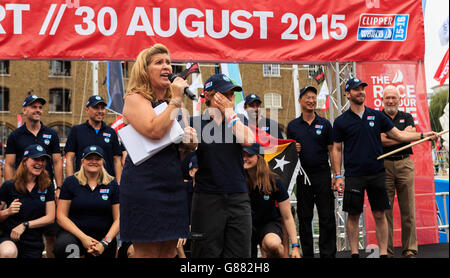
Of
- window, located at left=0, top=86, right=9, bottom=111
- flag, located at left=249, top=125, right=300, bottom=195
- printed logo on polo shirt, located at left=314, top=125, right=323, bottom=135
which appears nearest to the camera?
printed logo on polo shirt, located at left=314, top=125, right=323, bottom=135

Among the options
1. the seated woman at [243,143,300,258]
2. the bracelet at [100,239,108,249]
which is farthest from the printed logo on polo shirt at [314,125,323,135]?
the bracelet at [100,239,108,249]

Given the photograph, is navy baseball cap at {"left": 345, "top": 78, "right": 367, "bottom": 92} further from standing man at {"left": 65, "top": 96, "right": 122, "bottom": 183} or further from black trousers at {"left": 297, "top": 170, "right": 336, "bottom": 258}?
standing man at {"left": 65, "top": 96, "right": 122, "bottom": 183}

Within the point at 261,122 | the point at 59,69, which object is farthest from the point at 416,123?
the point at 59,69

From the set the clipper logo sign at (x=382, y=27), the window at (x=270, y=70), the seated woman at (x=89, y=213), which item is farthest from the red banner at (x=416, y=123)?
the window at (x=270, y=70)

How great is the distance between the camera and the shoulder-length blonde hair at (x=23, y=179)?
5031 mm

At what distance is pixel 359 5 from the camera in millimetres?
6438

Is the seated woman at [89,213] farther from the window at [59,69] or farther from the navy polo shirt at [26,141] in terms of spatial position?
the window at [59,69]

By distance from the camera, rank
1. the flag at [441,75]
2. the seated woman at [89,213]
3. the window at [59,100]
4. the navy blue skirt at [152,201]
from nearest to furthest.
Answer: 1. the navy blue skirt at [152,201]
2. the seated woman at [89,213]
3. the flag at [441,75]
4. the window at [59,100]

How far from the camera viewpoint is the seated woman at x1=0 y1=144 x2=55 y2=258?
15.9 ft

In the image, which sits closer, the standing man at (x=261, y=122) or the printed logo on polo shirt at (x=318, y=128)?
the printed logo on polo shirt at (x=318, y=128)

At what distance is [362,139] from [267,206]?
1.56 m

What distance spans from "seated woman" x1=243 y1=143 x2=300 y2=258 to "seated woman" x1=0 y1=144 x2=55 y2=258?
2100 millimetres

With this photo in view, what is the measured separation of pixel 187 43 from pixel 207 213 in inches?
132
